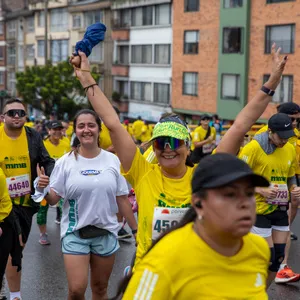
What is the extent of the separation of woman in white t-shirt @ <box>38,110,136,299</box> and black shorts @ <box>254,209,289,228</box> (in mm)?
1520

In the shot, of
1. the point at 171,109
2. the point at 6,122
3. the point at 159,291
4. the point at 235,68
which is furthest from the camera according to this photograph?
the point at 171,109

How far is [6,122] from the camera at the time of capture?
6.69 metres

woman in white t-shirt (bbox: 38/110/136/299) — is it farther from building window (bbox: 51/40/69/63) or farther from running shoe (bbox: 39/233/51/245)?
building window (bbox: 51/40/69/63)

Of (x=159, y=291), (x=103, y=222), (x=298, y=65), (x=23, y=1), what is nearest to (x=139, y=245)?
(x=103, y=222)

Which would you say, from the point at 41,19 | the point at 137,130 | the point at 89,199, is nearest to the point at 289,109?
the point at 89,199

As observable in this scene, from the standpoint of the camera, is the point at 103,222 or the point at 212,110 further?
the point at 212,110

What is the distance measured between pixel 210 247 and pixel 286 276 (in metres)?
5.26

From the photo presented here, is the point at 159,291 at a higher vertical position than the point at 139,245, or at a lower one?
higher

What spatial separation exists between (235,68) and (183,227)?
34088mm

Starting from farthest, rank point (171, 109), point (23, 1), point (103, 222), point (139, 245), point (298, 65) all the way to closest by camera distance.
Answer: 1. point (23, 1)
2. point (171, 109)
3. point (298, 65)
4. point (103, 222)
5. point (139, 245)

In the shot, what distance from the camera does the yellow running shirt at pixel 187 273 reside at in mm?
2674

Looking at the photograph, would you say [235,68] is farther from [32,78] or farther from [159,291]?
[159,291]

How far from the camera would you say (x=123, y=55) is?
48.5 metres

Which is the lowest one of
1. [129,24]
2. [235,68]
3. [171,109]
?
[171,109]
